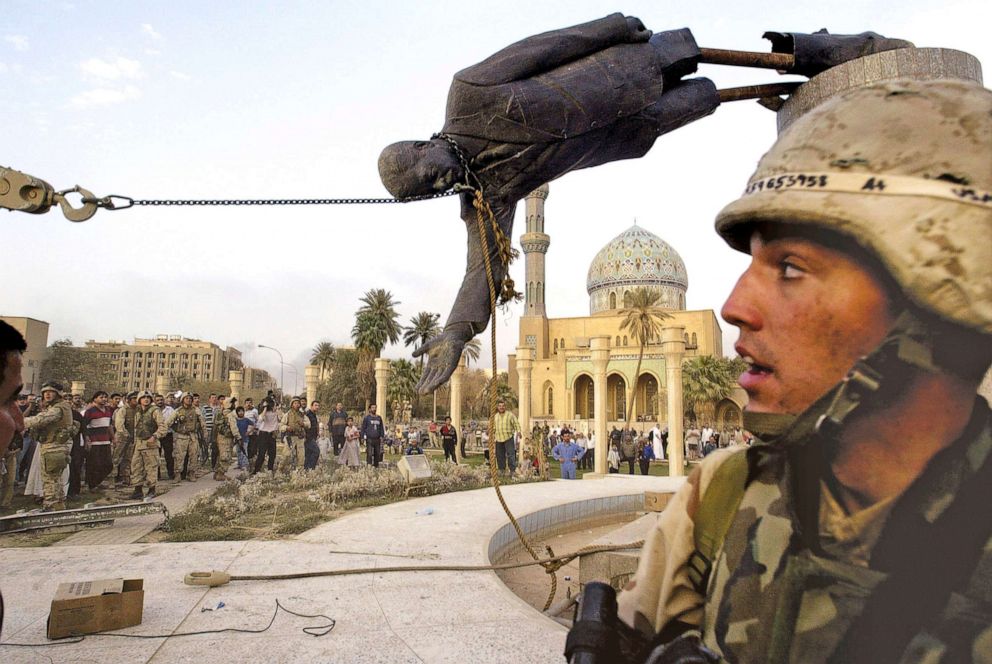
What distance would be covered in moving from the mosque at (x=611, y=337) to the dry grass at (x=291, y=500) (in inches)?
1228

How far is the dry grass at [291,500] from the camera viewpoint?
7.88 meters

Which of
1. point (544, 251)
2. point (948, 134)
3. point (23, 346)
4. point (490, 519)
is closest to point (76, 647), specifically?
point (23, 346)

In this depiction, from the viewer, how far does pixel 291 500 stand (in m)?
10.4

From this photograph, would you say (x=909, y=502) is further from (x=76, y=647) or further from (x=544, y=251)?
(x=544, y=251)

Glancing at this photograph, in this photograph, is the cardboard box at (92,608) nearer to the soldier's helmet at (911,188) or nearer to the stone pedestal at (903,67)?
the soldier's helmet at (911,188)

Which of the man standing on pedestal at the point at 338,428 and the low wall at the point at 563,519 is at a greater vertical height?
the man standing on pedestal at the point at 338,428

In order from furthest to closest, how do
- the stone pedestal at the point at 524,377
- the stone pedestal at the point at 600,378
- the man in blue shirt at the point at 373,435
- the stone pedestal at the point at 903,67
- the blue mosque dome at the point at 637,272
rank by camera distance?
the blue mosque dome at the point at 637,272 → the stone pedestal at the point at 524,377 → the stone pedestal at the point at 600,378 → the man in blue shirt at the point at 373,435 → the stone pedestal at the point at 903,67

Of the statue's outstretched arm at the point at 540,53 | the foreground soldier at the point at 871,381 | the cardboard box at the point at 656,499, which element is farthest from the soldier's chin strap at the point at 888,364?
the cardboard box at the point at 656,499

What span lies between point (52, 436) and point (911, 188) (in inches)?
461

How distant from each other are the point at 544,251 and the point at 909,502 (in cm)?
5712

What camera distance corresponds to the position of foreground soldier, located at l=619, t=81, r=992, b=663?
0.76 metres

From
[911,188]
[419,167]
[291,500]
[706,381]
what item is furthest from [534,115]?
[706,381]

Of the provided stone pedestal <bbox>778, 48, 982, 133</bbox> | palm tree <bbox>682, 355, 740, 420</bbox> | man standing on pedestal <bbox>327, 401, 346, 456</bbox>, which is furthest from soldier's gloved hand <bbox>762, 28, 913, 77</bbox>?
palm tree <bbox>682, 355, 740, 420</bbox>

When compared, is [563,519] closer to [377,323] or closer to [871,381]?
[871,381]
